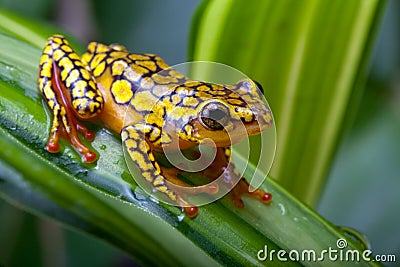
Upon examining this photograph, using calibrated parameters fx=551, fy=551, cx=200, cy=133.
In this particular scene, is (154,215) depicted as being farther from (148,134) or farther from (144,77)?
(144,77)

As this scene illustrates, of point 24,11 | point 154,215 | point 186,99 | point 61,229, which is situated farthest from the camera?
point 61,229

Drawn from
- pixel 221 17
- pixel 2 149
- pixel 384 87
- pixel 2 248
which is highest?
pixel 221 17

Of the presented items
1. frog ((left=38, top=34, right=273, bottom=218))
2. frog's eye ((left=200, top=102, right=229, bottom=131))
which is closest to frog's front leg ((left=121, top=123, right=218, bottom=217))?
frog ((left=38, top=34, right=273, bottom=218))

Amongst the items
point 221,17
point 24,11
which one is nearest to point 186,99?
point 221,17

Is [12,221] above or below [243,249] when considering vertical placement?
below

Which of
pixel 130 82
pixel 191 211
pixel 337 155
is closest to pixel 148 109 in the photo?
pixel 130 82

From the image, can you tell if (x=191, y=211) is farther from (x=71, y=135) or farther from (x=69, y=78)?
(x=69, y=78)

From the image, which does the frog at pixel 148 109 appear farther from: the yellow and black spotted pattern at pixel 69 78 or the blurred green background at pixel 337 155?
the blurred green background at pixel 337 155
